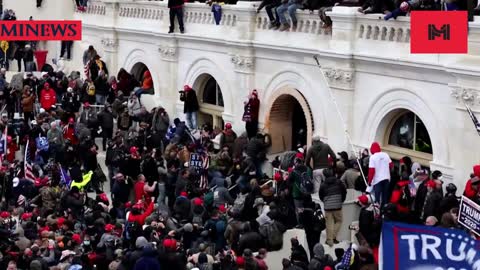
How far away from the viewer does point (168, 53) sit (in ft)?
98.6

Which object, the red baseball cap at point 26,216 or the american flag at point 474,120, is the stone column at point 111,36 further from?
the american flag at point 474,120

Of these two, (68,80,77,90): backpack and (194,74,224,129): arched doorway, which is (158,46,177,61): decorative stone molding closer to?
(194,74,224,129): arched doorway

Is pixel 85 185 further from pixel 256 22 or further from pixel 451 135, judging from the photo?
pixel 451 135

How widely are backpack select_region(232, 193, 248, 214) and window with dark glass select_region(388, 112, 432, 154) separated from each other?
3436mm

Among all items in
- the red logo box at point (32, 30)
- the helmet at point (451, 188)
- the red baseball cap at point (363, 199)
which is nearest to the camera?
the helmet at point (451, 188)

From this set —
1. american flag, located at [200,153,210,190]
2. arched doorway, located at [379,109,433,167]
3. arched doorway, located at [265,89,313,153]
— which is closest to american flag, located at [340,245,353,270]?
arched doorway, located at [379,109,433,167]

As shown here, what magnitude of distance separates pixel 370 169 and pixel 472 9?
3484 mm

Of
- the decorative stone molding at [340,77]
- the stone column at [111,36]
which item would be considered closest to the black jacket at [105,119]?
the stone column at [111,36]

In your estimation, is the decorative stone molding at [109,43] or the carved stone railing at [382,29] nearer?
the carved stone railing at [382,29]

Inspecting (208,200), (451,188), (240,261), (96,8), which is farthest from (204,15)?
(240,261)

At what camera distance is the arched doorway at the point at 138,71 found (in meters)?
32.7

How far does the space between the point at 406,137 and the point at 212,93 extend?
868 centimetres

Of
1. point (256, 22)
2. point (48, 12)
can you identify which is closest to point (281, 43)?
point (256, 22)

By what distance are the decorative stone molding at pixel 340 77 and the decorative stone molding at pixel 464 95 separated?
3.17m
